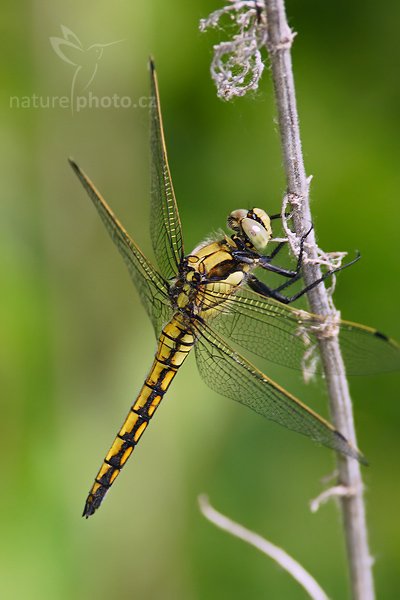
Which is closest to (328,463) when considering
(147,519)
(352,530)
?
(147,519)

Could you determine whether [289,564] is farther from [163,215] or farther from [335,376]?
[163,215]

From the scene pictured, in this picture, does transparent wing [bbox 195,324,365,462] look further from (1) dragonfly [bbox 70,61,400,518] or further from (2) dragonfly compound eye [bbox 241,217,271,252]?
(2) dragonfly compound eye [bbox 241,217,271,252]

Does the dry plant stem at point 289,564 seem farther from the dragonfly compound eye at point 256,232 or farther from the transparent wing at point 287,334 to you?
the dragonfly compound eye at point 256,232

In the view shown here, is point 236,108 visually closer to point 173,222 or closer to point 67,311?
point 173,222
